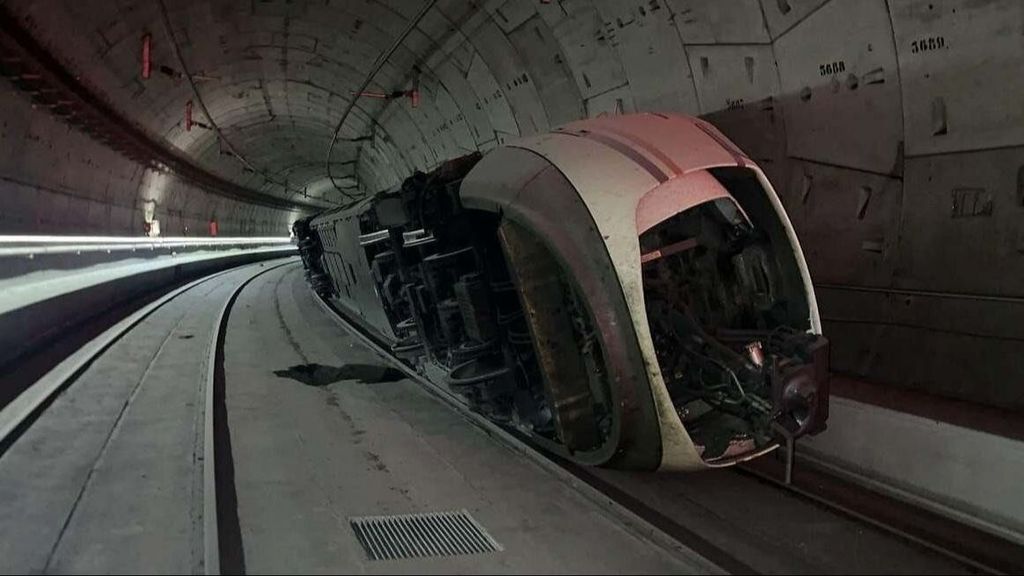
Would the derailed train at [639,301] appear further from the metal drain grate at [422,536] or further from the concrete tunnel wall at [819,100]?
the concrete tunnel wall at [819,100]

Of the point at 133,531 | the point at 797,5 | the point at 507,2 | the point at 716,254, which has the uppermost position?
the point at 507,2

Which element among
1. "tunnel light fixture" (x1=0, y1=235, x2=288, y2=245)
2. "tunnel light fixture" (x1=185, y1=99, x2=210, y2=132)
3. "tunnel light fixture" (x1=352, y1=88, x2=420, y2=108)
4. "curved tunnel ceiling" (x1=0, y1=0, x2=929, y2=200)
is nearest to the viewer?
"curved tunnel ceiling" (x1=0, y1=0, x2=929, y2=200)

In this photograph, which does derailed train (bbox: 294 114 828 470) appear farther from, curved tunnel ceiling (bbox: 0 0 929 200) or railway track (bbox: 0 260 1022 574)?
curved tunnel ceiling (bbox: 0 0 929 200)

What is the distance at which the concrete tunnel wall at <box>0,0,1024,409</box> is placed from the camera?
4.81 m

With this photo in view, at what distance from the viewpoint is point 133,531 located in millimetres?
3750

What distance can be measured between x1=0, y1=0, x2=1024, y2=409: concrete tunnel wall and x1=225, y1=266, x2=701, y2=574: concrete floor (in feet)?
9.76

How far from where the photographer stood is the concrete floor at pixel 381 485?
11.4ft

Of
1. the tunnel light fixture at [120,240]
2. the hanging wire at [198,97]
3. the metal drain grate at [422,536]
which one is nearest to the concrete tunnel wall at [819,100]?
Answer: the hanging wire at [198,97]

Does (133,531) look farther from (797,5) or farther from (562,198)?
(797,5)

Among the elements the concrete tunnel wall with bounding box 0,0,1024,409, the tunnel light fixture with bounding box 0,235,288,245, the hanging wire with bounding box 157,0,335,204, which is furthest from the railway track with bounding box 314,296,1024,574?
the hanging wire with bounding box 157,0,335,204

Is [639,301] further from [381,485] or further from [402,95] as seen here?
[402,95]

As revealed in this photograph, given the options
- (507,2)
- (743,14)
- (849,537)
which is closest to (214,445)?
(849,537)

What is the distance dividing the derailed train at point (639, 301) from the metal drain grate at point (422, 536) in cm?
79

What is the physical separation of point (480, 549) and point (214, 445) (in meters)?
2.49
